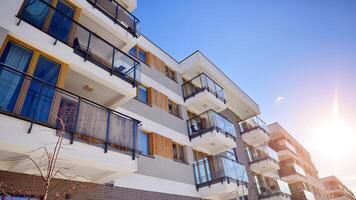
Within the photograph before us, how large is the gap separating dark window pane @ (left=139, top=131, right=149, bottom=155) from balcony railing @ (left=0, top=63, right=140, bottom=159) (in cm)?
408

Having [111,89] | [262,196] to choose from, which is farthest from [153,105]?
A: [262,196]

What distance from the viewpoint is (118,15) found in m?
11.9

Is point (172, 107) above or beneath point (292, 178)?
above

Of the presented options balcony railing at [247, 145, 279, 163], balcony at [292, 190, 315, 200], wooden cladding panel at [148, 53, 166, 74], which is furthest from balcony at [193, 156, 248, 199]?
balcony at [292, 190, 315, 200]

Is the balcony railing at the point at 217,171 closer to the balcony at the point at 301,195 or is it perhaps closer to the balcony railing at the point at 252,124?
the balcony railing at the point at 252,124

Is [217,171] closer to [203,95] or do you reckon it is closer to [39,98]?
[203,95]

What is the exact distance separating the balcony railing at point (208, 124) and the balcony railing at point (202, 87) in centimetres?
183

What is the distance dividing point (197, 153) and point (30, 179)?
10.9 m

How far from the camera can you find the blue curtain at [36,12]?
7.09m

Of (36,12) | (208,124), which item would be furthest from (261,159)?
(36,12)

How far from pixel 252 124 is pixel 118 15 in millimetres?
18587

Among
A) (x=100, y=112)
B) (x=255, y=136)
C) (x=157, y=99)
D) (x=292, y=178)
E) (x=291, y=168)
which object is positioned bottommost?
(x=100, y=112)

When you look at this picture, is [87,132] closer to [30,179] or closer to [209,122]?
[30,179]

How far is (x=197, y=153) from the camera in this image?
15930 mm
